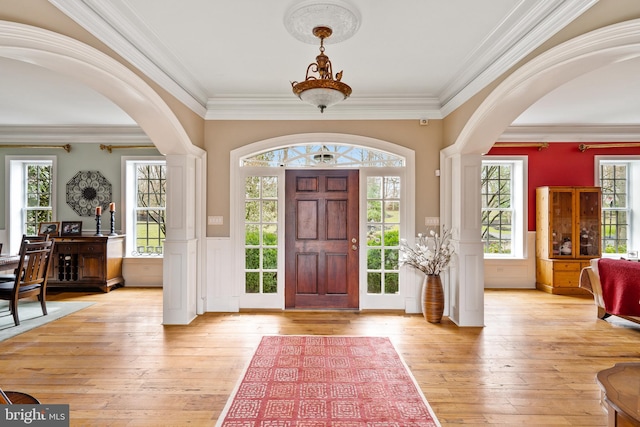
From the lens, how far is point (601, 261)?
4.39m

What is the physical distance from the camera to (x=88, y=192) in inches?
257

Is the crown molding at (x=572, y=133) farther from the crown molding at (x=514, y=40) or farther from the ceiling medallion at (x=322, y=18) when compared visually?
the ceiling medallion at (x=322, y=18)

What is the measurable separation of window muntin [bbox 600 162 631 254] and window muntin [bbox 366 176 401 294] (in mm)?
4629

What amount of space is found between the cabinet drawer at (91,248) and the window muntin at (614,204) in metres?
9.14

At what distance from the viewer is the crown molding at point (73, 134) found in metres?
6.35

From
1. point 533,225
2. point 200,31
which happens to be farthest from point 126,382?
point 533,225

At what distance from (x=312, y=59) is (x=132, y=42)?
1.65 metres

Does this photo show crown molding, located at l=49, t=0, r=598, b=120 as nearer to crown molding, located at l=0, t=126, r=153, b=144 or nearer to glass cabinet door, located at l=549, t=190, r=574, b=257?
crown molding, located at l=0, t=126, r=153, b=144

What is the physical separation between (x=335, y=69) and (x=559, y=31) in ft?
6.72

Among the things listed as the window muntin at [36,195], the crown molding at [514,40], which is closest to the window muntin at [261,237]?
the crown molding at [514,40]

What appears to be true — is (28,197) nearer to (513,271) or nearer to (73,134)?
(73,134)

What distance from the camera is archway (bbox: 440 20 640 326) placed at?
2.27 m

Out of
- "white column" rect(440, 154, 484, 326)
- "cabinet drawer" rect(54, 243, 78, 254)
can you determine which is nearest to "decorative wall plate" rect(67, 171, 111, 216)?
"cabinet drawer" rect(54, 243, 78, 254)

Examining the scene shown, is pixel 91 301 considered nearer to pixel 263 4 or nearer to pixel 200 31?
pixel 200 31
